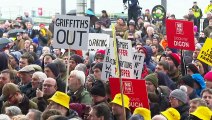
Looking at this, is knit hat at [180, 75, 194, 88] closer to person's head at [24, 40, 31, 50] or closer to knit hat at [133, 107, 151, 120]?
knit hat at [133, 107, 151, 120]

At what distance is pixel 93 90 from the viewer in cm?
1382

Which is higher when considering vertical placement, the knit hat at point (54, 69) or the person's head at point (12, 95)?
the knit hat at point (54, 69)

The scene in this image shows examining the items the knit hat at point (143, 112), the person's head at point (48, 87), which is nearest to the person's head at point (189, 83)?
the person's head at point (48, 87)

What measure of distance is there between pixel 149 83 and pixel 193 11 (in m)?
16.1

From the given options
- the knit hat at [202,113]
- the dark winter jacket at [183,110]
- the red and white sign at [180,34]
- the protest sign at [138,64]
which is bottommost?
the dark winter jacket at [183,110]

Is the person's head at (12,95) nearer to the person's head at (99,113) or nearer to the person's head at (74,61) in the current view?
the person's head at (99,113)

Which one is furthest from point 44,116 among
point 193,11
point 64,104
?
point 193,11

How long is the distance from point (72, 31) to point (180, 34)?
8.38ft

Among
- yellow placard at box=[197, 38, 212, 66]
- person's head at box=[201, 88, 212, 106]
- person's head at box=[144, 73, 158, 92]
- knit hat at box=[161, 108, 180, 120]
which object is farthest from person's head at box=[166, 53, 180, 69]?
knit hat at box=[161, 108, 180, 120]

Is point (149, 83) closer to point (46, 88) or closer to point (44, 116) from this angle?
point (46, 88)

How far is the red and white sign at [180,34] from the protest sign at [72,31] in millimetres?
2320

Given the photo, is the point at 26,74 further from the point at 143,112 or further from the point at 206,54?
the point at 143,112

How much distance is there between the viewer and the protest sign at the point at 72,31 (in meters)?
15.4

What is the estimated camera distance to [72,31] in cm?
1547
